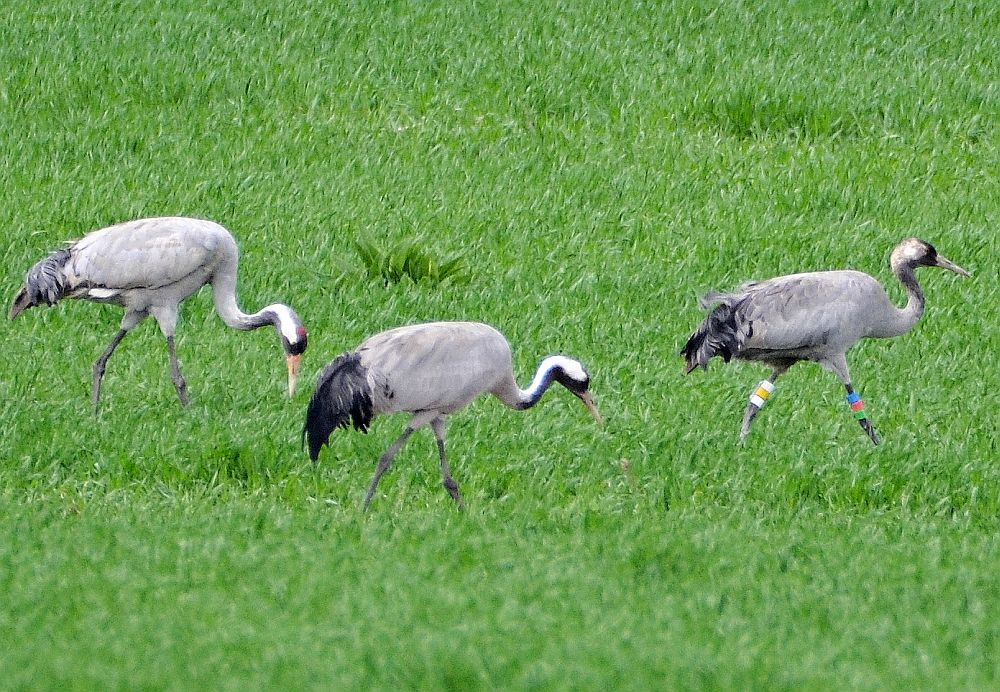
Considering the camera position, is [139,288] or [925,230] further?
[925,230]

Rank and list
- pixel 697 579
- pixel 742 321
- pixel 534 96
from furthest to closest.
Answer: pixel 534 96 < pixel 742 321 < pixel 697 579

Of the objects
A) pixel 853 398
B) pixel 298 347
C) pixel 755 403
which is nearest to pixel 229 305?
pixel 298 347

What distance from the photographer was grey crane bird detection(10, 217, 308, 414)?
969 centimetres

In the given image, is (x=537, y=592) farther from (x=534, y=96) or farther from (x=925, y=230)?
(x=534, y=96)

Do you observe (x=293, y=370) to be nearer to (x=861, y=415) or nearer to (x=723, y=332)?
(x=723, y=332)

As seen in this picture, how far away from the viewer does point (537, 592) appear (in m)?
6.52

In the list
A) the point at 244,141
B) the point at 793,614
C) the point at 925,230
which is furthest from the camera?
the point at 244,141

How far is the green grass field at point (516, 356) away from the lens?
19.9 ft

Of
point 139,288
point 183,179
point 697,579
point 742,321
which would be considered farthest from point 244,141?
point 697,579

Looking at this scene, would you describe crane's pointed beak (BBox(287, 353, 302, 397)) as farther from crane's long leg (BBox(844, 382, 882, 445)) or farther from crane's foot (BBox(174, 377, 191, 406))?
crane's long leg (BBox(844, 382, 882, 445))

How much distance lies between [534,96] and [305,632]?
426 inches

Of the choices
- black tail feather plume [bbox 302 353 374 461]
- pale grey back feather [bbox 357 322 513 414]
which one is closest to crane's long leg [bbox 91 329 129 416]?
black tail feather plume [bbox 302 353 374 461]

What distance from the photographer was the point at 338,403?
775 cm

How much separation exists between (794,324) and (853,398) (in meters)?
0.55
